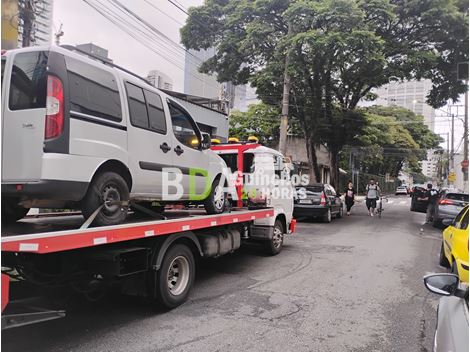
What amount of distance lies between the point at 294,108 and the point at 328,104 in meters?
1.71

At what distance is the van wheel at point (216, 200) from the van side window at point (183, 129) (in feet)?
3.12

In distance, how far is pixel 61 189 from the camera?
12.7ft

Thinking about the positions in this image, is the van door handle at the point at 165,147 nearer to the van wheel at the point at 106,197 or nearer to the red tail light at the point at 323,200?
the van wheel at the point at 106,197

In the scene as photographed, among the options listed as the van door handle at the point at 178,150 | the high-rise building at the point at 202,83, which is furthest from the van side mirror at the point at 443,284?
the high-rise building at the point at 202,83

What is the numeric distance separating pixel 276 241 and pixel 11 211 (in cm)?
558

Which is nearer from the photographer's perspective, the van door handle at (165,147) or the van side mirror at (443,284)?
the van side mirror at (443,284)

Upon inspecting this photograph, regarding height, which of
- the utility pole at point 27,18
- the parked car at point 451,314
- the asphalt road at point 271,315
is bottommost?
the asphalt road at point 271,315

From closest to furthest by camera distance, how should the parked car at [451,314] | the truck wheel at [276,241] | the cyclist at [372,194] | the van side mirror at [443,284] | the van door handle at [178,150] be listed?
the parked car at [451,314]
the van side mirror at [443,284]
the van door handle at [178,150]
the truck wheel at [276,241]
the cyclist at [372,194]

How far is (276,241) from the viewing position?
8852mm

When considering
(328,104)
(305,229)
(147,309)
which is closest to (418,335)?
(147,309)

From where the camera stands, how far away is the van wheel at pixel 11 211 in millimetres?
4328

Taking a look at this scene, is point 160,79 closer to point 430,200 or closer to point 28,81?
point 430,200

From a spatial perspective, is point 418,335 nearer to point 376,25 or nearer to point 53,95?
point 53,95

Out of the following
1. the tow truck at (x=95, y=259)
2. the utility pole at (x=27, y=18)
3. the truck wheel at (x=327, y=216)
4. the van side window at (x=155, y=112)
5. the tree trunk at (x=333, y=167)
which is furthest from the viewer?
the tree trunk at (x=333, y=167)
